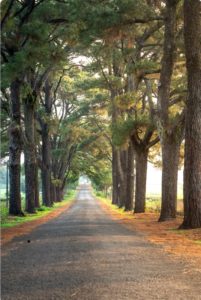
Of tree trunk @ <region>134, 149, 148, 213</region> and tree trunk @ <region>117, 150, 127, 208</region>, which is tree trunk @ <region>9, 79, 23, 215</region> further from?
tree trunk @ <region>117, 150, 127, 208</region>

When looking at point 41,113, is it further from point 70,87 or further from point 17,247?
point 17,247

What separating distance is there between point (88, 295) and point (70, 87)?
40737mm

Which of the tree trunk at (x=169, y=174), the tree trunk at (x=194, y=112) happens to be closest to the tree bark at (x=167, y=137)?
the tree trunk at (x=169, y=174)

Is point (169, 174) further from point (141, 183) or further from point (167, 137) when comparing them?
point (141, 183)

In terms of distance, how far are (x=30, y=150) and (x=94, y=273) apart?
22458mm

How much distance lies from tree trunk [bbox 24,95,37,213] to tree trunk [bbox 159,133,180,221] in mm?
9967

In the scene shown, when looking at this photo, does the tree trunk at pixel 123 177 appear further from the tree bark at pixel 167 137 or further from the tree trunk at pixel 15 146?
the tree bark at pixel 167 137

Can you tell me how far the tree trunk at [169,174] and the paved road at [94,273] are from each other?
9.18m

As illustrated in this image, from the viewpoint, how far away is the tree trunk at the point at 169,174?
2189 centimetres

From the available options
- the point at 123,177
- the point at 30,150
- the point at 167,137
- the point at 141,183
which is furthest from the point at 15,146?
the point at 123,177

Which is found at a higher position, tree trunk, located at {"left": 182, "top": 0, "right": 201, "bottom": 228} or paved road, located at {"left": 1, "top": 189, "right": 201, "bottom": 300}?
tree trunk, located at {"left": 182, "top": 0, "right": 201, "bottom": 228}

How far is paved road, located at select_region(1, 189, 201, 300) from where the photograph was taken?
6.75 metres

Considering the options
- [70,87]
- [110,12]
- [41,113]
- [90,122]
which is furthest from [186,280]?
[90,122]

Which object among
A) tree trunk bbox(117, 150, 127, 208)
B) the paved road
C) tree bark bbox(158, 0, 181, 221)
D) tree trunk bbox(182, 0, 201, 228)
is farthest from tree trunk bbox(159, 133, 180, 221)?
tree trunk bbox(117, 150, 127, 208)
